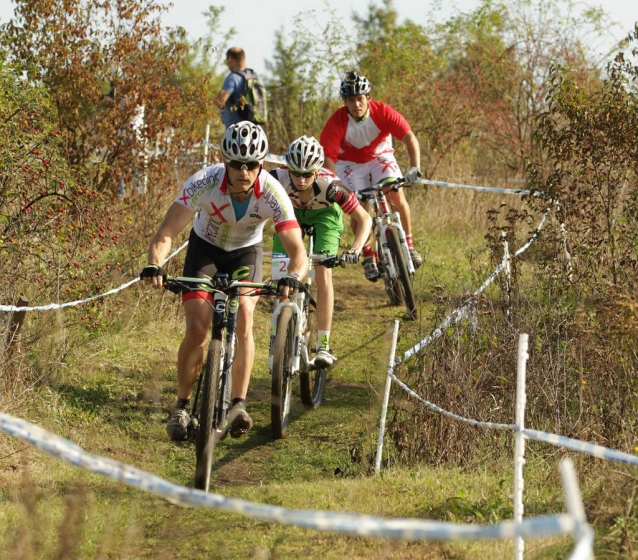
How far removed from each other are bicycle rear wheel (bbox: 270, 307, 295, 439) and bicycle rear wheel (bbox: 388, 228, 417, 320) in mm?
2858

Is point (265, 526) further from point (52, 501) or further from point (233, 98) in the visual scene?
point (233, 98)

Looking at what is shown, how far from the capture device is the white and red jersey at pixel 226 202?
659 centimetres

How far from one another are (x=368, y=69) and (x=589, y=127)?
442 inches

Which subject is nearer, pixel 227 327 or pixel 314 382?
pixel 227 327

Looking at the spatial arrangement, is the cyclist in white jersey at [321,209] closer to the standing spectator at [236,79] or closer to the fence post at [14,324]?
the fence post at [14,324]

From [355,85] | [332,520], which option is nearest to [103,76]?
[355,85]

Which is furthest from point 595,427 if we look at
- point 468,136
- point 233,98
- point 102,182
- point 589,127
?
point 468,136

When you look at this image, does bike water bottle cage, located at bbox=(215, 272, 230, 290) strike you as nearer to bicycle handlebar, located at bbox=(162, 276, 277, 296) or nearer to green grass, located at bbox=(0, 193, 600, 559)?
bicycle handlebar, located at bbox=(162, 276, 277, 296)

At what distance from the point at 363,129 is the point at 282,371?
169 inches

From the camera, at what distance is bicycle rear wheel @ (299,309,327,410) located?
7938mm

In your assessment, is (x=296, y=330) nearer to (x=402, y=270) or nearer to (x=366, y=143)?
(x=402, y=270)

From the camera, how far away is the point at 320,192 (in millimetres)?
8070

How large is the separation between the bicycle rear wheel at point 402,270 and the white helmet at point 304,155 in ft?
7.64

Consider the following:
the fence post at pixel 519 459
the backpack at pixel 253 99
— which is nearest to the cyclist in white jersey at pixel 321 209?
the fence post at pixel 519 459
